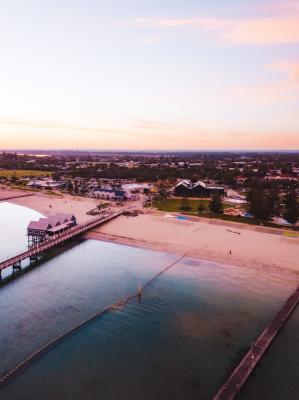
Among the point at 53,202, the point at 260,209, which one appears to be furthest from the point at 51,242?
the point at 53,202

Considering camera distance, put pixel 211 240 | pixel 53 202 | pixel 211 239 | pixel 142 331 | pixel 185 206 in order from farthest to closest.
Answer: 1. pixel 53 202
2. pixel 185 206
3. pixel 211 239
4. pixel 211 240
5. pixel 142 331

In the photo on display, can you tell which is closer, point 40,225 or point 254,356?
point 254,356

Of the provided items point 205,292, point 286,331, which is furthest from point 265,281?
point 286,331

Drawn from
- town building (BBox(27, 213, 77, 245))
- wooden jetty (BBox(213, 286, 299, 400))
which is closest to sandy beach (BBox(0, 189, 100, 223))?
town building (BBox(27, 213, 77, 245))

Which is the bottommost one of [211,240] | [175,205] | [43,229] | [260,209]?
[211,240]

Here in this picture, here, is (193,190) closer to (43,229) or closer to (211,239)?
(211,239)

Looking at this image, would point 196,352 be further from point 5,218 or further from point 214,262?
point 5,218
